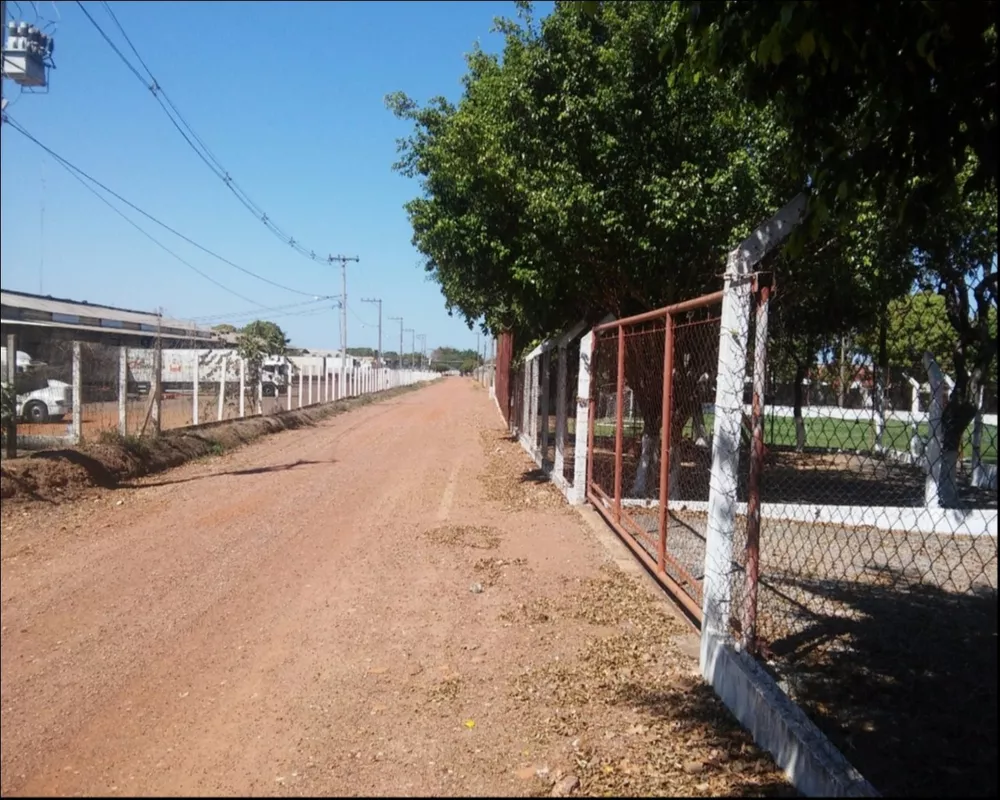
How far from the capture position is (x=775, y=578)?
6012 mm

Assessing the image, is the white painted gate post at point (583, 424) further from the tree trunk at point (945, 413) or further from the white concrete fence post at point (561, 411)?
the tree trunk at point (945, 413)

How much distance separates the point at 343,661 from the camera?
447cm

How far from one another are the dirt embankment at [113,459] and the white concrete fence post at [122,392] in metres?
0.38

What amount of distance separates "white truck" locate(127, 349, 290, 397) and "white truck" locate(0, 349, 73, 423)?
2.72 metres

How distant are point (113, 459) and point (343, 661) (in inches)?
274

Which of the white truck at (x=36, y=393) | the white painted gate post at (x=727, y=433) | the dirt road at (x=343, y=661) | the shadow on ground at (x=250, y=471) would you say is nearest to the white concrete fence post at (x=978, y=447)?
the white painted gate post at (x=727, y=433)

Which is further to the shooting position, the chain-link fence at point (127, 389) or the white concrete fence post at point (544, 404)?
the white concrete fence post at point (544, 404)

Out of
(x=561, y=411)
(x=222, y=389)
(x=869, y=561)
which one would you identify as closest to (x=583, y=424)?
(x=561, y=411)

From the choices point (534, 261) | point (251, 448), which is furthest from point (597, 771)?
point (251, 448)

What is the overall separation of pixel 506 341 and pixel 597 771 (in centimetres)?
2299

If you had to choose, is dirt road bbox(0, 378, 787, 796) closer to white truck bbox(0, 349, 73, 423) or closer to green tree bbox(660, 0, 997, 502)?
white truck bbox(0, 349, 73, 423)

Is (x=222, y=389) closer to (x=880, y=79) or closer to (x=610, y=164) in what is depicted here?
(x=610, y=164)

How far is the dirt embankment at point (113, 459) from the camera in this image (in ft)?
21.6

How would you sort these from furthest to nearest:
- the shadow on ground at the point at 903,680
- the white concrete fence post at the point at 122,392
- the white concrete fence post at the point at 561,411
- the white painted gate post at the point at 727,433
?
the white concrete fence post at the point at 122,392 < the white concrete fence post at the point at 561,411 < the white painted gate post at the point at 727,433 < the shadow on ground at the point at 903,680
